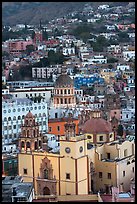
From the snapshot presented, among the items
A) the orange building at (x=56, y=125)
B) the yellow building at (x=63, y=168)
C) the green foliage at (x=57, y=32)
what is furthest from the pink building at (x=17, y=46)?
the yellow building at (x=63, y=168)

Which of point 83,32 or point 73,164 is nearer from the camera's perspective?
point 73,164

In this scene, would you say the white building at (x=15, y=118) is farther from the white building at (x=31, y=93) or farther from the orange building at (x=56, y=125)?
the white building at (x=31, y=93)

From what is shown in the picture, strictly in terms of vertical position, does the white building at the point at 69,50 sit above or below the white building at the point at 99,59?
above

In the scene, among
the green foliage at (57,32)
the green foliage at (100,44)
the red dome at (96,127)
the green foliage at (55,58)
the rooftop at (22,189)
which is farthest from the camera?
the green foliage at (57,32)

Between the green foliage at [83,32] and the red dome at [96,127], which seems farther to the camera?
the green foliage at [83,32]

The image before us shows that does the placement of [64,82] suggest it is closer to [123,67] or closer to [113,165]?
[113,165]

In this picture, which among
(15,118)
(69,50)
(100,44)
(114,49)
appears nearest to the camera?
(15,118)

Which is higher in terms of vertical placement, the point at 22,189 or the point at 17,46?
the point at 17,46

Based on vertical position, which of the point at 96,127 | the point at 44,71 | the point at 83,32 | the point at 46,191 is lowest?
the point at 46,191

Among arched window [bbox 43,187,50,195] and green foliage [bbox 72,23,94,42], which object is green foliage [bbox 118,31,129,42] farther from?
arched window [bbox 43,187,50,195]

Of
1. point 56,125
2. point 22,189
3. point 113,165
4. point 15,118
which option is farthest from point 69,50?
point 22,189

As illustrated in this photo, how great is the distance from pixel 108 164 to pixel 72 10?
27.6 meters

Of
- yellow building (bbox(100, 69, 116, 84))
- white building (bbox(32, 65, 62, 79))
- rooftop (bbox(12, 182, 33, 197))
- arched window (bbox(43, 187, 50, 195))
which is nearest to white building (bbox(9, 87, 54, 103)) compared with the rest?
yellow building (bbox(100, 69, 116, 84))

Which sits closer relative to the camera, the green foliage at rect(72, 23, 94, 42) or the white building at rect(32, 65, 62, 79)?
the white building at rect(32, 65, 62, 79)
